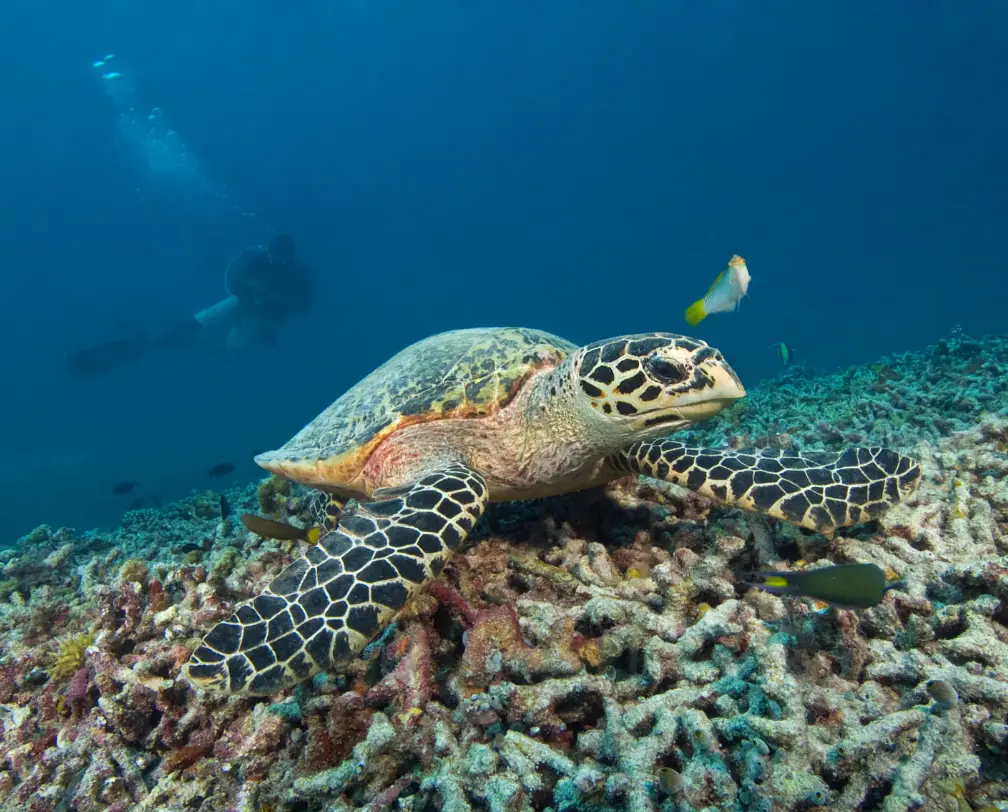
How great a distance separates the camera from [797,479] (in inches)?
110

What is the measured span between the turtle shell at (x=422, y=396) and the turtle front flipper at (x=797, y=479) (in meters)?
1.08

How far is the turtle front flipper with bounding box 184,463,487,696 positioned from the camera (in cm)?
199

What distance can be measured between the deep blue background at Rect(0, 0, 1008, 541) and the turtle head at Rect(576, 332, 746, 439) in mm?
71213

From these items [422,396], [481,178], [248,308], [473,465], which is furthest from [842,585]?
[481,178]

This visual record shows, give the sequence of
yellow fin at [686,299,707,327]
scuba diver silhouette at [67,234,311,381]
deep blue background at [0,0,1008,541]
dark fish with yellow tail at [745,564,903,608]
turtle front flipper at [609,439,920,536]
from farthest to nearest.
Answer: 1. deep blue background at [0,0,1008,541]
2. scuba diver silhouette at [67,234,311,381]
3. yellow fin at [686,299,707,327]
4. turtle front flipper at [609,439,920,536]
5. dark fish with yellow tail at [745,564,903,608]

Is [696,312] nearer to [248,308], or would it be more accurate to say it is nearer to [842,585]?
[842,585]

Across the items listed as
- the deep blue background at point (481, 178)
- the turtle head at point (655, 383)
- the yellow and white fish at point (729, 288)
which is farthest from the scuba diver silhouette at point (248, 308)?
the turtle head at point (655, 383)

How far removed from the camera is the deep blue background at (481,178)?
8900 centimetres

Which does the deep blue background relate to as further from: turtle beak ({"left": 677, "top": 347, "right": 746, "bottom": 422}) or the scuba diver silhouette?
turtle beak ({"left": 677, "top": 347, "right": 746, "bottom": 422})

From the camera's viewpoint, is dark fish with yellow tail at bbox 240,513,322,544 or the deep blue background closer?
dark fish with yellow tail at bbox 240,513,322,544

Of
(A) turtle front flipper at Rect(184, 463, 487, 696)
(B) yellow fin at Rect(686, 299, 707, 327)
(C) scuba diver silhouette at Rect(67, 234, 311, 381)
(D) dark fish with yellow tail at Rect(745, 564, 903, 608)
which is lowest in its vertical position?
(C) scuba diver silhouette at Rect(67, 234, 311, 381)

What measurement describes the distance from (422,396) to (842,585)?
2743mm

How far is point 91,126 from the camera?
4205 inches

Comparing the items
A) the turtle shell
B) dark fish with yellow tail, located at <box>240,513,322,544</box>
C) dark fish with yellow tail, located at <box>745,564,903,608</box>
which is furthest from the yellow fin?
dark fish with yellow tail, located at <box>240,513,322,544</box>
